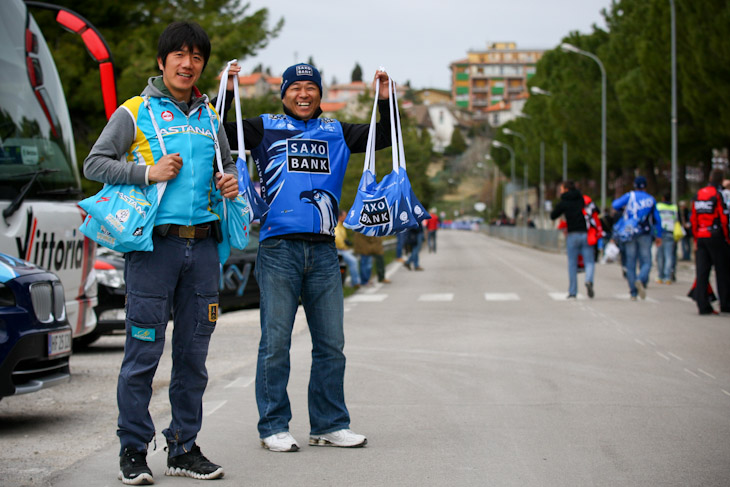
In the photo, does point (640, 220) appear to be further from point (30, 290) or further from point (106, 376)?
point (30, 290)

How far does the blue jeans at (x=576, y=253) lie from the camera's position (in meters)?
18.0

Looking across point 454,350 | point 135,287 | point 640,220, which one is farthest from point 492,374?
point 640,220

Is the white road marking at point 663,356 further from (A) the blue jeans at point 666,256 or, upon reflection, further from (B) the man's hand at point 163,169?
(A) the blue jeans at point 666,256

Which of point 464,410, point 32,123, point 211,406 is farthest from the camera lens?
point 32,123

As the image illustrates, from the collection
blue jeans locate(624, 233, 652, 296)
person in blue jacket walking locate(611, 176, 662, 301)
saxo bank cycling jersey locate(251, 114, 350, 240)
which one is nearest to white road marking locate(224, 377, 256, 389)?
saxo bank cycling jersey locate(251, 114, 350, 240)

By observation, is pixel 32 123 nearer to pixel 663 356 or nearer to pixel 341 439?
pixel 341 439

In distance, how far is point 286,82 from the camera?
584cm

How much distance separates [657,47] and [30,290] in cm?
3706

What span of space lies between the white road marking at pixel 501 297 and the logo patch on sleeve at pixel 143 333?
45.8 ft

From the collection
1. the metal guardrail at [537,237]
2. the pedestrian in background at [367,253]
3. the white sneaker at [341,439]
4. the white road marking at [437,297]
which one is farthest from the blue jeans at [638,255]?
the metal guardrail at [537,237]

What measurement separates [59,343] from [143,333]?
2044mm

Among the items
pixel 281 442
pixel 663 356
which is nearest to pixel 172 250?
pixel 281 442

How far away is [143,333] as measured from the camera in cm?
493

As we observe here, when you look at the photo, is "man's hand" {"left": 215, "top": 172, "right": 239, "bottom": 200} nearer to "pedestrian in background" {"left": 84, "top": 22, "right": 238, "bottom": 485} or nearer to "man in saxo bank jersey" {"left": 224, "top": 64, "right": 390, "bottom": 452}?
"pedestrian in background" {"left": 84, "top": 22, "right": 238, "bottom": 485}
